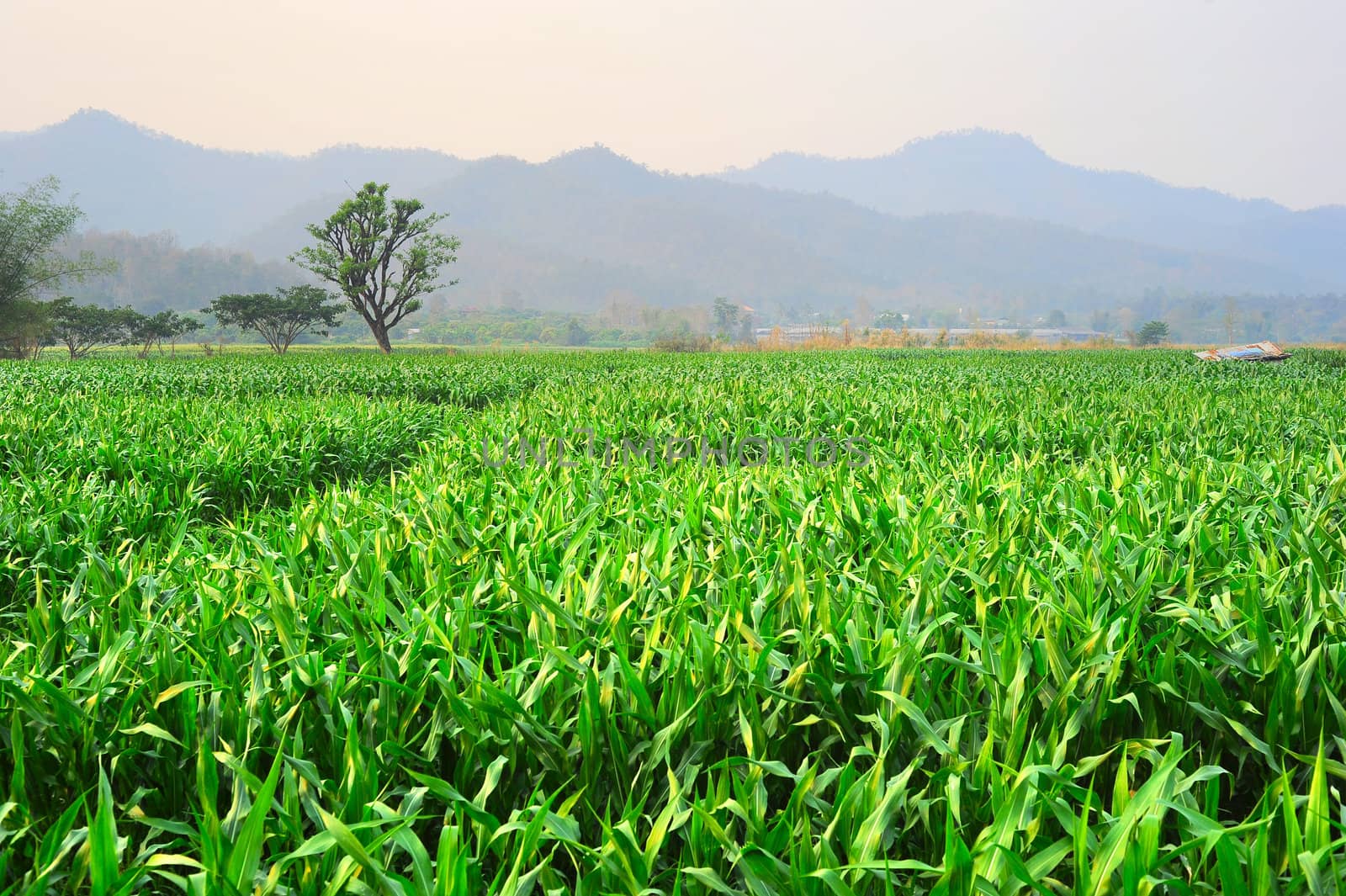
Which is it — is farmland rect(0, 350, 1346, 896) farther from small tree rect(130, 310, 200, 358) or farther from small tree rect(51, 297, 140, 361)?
small tree rect(130, 310, 200, 358)

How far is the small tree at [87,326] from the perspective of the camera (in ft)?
145

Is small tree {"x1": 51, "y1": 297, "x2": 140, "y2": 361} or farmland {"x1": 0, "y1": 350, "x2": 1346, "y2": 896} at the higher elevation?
small tree {"x1": 51, "y1": 297, "x2": 140, "y2": 361}

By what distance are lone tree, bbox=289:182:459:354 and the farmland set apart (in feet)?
122

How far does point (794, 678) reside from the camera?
1.66 meters

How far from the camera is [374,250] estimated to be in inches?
1587

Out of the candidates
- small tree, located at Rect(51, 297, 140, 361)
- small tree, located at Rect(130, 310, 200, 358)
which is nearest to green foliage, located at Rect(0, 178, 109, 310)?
small tree, located at Rect(51, 297, 140, 361)

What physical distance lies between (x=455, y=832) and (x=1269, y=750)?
1639 millimetres

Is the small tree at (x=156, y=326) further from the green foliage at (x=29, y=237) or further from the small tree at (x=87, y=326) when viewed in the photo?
the green foliage at (x=29, y=237)

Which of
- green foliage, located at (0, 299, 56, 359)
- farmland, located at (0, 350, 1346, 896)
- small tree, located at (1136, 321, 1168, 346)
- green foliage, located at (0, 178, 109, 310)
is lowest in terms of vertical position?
farmland, located at (0, 350, 1346, 896)

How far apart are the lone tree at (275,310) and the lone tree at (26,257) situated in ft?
19.7

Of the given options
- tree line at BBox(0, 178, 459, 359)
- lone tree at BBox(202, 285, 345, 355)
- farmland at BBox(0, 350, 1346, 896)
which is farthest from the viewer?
lone tree at BBox(202, 285, 345, 355)

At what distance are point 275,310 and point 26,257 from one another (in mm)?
12265

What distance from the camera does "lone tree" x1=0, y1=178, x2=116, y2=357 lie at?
1542 inches

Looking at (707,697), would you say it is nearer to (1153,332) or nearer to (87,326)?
(87,326)
